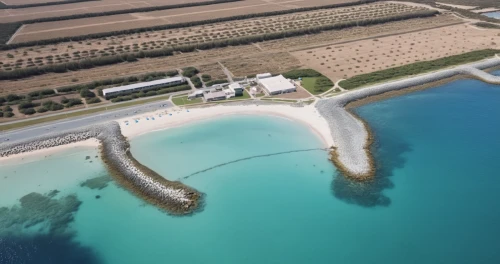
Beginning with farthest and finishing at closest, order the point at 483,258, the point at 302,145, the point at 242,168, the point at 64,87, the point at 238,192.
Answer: the point at 64,87
the point at 302,145
the point at 242,168
the point at 238,192
the point at 483,258

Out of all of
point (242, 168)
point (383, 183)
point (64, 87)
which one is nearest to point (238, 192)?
point (242, 168)

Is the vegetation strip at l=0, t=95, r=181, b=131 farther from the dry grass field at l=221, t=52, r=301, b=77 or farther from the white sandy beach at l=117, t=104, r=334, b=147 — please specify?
the dry grass field at l=221, t=52, r=301, b=77

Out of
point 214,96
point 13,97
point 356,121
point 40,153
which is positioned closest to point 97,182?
point 40,153

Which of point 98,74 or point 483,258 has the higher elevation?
point 98,74

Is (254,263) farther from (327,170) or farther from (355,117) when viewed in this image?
(355,117)

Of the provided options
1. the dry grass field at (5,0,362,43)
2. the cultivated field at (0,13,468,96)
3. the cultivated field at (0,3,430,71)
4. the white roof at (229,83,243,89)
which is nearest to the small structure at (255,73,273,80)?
the cultivated field at (0,13,468,96)

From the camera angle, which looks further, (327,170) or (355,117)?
(355,117)

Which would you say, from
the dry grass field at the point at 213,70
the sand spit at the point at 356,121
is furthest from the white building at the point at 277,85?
the dry grass field at the point at 213,70
